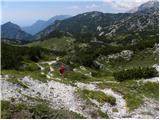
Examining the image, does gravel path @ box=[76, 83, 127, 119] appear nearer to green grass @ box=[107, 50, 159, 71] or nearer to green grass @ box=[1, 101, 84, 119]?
green grass @ box=[1, 101, 84, 119]

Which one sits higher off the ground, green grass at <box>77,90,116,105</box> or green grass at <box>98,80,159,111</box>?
green grass at <box>77,90,116,105</box>

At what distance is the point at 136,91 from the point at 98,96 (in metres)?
9.09

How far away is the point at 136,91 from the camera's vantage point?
4850 cm

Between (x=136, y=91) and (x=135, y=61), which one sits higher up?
(x=136, y=91)

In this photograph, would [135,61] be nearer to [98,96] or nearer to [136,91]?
[136,91]

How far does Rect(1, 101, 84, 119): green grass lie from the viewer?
26031mm

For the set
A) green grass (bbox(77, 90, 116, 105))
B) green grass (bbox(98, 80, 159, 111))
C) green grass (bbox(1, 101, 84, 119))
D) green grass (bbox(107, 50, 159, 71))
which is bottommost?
green grass (bbox(107, 50, 159, 71))

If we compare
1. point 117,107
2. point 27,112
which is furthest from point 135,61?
point 27,112

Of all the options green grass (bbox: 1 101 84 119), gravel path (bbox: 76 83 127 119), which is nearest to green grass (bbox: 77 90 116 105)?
gravel path (bbox: 76 83 127 119)

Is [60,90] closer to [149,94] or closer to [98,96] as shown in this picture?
[98,96]

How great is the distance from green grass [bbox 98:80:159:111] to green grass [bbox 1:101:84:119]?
11808mm

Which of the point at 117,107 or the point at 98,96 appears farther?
the point at 98,96

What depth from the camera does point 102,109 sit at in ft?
120

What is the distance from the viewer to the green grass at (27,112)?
85.4 feet
